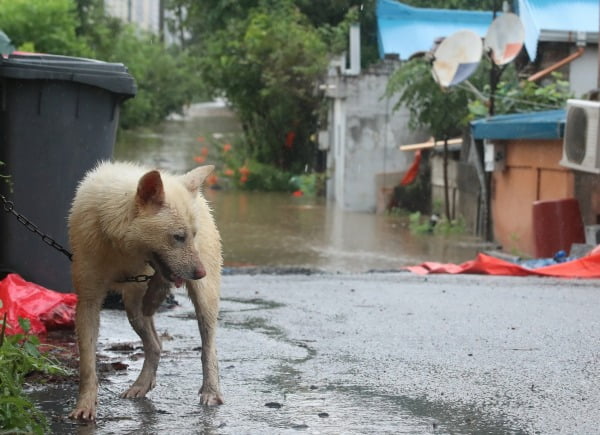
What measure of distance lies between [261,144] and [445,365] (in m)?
24.9

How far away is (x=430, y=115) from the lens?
21.5 m

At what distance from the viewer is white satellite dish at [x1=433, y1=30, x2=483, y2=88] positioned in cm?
1853

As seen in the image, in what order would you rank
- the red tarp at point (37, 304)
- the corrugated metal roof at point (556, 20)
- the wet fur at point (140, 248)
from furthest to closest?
the corrugated metal roof at point (556, 20)
the red tarp at point (37, 304)
the wet fur at point (140, 248)

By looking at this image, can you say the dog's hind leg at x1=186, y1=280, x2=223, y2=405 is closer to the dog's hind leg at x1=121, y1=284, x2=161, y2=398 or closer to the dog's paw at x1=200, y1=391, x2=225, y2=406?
the dog's paw at x1=200, y1=391, x2=225, y2=406

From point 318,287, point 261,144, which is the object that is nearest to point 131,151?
point 261,144

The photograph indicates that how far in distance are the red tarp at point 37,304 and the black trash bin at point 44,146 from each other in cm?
34

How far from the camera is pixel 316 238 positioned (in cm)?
1897

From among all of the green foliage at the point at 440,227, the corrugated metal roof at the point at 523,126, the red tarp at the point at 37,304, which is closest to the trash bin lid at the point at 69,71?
the red tarp at the point at 37,304

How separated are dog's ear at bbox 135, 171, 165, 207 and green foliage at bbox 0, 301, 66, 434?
847 millimetres

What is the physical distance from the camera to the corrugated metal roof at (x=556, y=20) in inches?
807

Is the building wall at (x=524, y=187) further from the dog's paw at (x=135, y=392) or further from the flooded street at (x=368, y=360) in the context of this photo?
the dog's paw at (x=135, y=392)

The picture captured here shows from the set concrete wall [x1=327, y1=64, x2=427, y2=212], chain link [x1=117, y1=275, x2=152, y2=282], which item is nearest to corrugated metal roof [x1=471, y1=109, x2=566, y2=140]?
concrete wall [x1=327, y1=64, x2=427, y2=212]

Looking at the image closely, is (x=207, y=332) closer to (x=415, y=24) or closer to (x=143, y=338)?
(x=143, y=338)

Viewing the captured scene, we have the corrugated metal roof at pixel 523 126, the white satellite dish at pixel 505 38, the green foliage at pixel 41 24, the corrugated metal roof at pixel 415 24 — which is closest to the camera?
the corrugated metal roof at pixel 523 126
